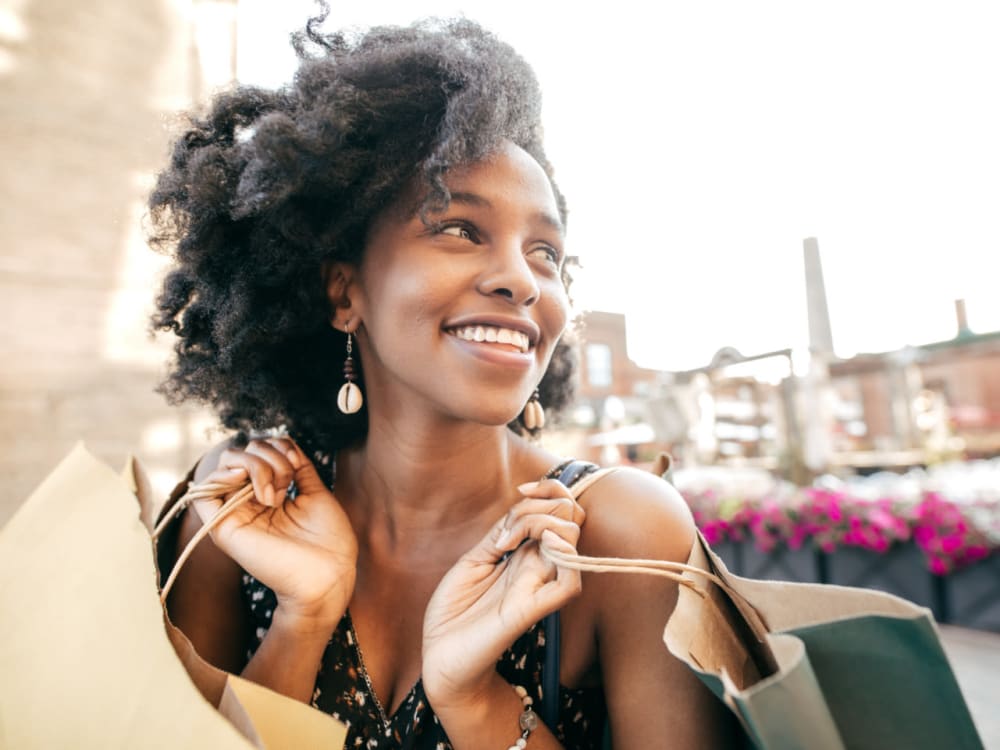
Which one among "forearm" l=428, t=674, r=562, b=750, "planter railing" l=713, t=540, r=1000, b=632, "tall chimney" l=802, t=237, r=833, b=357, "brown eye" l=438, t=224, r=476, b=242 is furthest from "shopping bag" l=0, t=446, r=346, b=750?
"tall chimney" l=802, t=237, r=833, b=357

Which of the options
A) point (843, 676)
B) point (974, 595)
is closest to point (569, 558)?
point (843, 676)

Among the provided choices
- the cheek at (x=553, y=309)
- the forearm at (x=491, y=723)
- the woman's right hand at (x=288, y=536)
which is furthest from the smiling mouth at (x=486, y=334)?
the forearm at (x=491, y=723)

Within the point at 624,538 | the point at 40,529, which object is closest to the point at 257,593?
the point at 40,529

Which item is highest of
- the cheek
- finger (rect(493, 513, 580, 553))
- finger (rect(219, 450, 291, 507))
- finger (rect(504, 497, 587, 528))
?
the cheek

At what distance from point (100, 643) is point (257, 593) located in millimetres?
662

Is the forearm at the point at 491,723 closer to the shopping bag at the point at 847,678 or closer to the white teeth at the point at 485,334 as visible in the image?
the shopping bag at the point at 847,678

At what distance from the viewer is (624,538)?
3.63 ft

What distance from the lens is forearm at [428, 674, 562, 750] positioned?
3.20ft

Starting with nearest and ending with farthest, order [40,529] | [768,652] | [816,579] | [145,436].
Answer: [768,652], [40,529], [145,436], [816,579]

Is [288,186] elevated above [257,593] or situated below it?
above

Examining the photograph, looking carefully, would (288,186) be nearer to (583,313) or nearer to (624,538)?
(624,538)

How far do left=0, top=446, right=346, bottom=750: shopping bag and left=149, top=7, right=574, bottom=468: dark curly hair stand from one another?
57cm

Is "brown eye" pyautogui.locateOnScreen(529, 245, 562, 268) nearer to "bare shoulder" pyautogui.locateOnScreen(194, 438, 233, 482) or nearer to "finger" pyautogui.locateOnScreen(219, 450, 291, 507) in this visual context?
"finger" pyautogui.locateOnScreen(219, 450, 291, 507)

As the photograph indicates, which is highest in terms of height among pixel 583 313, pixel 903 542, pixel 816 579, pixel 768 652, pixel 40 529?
pixel 583 313
